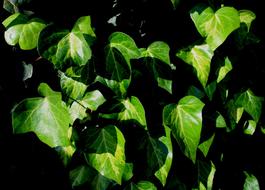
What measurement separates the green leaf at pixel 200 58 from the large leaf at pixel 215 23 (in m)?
0.07

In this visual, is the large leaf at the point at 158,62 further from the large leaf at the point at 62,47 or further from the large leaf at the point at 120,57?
the large leaf at the point at 62,47

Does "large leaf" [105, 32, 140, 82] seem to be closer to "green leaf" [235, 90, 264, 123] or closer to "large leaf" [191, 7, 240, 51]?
"large leaf" [191, 7, 240, 51]

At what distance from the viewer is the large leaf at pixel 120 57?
1.10 meters

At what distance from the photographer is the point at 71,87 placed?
46.9 inches

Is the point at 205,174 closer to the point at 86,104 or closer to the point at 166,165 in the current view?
the point at 166,165

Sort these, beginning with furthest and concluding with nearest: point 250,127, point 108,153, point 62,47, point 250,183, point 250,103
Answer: point 250,183
point 250,127
point 250,103
point 108,153
point 62,47

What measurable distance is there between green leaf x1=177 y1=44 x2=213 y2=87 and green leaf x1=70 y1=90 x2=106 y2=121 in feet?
1.21

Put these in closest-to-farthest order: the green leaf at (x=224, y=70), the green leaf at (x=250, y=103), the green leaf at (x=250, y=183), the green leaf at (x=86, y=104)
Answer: the green leaf at (x=86, y=104) → the green leaf at (x=224, y=70) → the green leaf at (x=250, y=103) → the green leaf at (x=250, y=183)

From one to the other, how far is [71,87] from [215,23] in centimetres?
58

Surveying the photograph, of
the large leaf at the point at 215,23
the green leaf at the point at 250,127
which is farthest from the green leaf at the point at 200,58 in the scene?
the green leaf at the point at 250,127

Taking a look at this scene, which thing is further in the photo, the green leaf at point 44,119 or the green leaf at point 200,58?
the green leaf at point 200,58

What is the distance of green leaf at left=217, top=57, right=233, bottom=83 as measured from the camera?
4.53ft

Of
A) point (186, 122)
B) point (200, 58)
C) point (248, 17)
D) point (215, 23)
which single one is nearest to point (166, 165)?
point (186, 122)

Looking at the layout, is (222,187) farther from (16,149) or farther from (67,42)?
(67,42)
